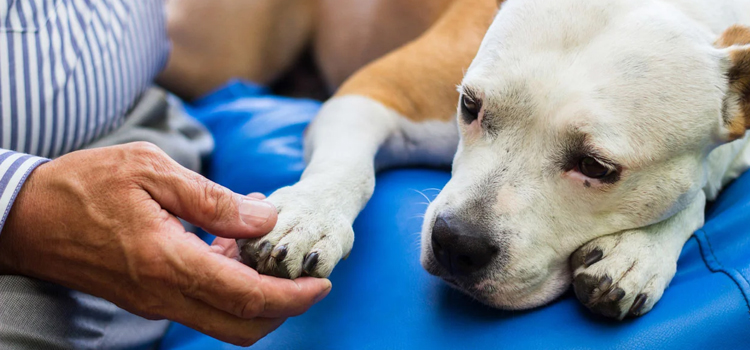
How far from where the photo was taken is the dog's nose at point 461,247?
3.36 ft

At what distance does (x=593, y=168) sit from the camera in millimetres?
1042

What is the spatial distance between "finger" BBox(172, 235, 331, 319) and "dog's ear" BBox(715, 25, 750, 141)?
0.76 meters

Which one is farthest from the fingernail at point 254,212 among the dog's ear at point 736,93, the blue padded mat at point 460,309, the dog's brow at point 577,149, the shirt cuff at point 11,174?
the dog's ear at point 736,93

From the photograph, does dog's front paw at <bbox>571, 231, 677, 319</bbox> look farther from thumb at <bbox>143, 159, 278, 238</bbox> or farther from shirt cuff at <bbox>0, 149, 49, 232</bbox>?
shirt cuff at <bbox>0, 149, 49, 232</bbox>

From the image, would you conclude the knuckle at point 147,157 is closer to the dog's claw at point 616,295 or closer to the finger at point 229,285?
the finger at point 229,285

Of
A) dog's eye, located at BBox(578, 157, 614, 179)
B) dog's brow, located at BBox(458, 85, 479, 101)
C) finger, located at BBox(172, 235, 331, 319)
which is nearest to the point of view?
finger, located at BBox(172, 235, 331, 319)

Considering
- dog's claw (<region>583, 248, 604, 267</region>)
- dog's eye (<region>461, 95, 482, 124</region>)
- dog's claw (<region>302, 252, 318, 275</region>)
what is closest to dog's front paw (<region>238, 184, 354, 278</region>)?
dog's claw (<region>302, 252, 318, 275</region>)

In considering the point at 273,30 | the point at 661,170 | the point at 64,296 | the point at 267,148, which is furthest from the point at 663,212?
the point at 273,30

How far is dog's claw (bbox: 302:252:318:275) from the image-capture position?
1013 mm

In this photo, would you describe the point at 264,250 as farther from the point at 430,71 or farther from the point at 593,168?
the point at 430,71

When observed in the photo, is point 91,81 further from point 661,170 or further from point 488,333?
→ point 661,170

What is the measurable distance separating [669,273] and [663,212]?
4.1 inches

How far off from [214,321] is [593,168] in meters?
0.65

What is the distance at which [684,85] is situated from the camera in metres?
1.04
